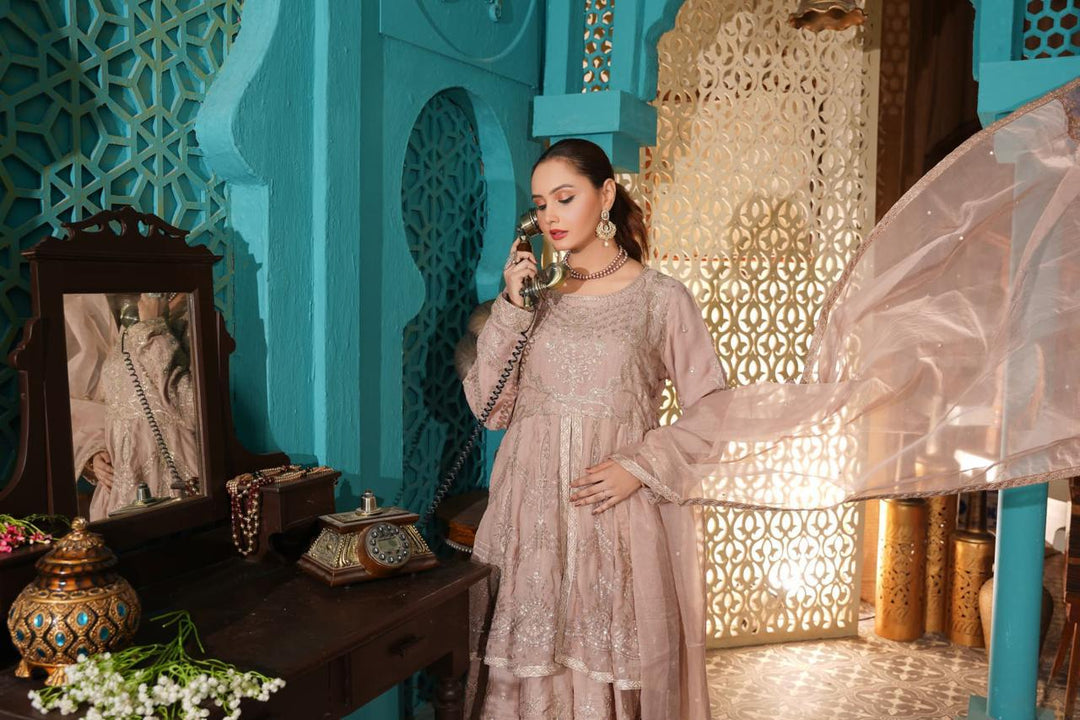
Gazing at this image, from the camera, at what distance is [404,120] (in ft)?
9.51

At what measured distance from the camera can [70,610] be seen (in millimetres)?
1630

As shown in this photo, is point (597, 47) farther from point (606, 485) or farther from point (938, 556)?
point (938, 556)

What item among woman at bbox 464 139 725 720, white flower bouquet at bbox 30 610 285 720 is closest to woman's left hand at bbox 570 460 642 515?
woman at bbox 464 139 725 720

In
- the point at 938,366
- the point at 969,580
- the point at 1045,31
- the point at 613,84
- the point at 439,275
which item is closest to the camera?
the point at 938,366

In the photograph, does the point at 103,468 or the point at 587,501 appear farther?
the point at 587,501

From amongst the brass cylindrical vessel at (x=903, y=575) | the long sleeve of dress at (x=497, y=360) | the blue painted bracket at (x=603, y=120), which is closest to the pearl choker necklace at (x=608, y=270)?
the long sleeve of dress at (x=497, y=360)

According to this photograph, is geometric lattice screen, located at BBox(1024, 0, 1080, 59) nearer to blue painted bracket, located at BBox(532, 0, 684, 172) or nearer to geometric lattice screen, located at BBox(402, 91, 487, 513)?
blue painted bracket, located at BBox(532, 0, 684, 172)

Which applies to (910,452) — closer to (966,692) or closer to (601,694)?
(601,694)

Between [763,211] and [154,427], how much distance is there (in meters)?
2.85

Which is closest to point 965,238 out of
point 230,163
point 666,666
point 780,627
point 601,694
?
point 666,666

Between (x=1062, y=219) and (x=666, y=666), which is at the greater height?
(x=1062, y=219)

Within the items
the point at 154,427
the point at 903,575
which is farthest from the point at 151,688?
the point at 903,575

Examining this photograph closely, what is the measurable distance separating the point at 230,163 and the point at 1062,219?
215 cm

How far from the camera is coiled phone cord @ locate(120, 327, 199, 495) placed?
2059 millimetres
